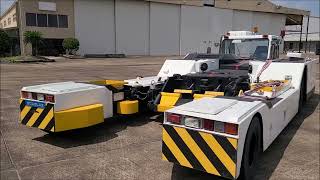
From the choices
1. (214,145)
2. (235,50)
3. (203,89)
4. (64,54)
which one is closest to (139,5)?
(64,54)

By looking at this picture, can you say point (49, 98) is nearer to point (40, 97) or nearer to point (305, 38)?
point (40, 97)

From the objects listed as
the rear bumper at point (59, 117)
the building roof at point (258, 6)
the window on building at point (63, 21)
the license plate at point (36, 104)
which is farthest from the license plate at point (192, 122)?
the building roof at point (258, 6)

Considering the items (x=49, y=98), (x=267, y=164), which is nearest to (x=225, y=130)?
(x=267, y=164)

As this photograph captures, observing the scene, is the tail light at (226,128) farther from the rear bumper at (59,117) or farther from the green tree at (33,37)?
the green tree at (33,37)

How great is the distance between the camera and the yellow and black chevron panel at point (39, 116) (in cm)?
524

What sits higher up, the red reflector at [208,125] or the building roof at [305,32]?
the building roof at [305,32]

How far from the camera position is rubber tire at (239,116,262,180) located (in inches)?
150

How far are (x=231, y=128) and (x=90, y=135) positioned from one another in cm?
340

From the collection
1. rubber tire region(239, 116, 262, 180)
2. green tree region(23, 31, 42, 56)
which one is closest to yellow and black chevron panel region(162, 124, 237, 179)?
rubber tire region(239, 116, 262, 180)

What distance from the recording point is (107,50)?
4519 cm

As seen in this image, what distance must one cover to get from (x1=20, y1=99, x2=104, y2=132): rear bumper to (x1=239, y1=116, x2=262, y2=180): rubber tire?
2.76 metres

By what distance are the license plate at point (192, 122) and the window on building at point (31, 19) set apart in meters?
40.0

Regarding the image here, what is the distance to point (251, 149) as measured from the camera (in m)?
4.16

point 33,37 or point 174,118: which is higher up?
point 33,37
